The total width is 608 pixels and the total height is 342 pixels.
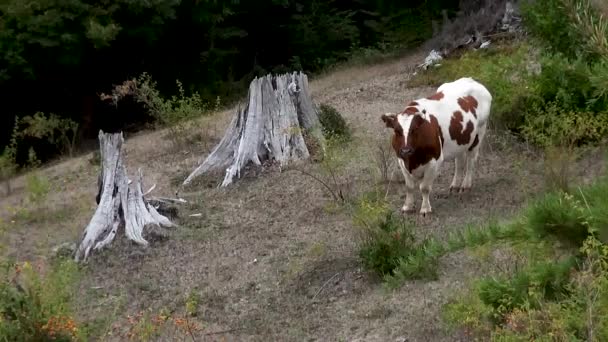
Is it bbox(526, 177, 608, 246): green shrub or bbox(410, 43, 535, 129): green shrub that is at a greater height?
bbox(526, 177, 608, 246): green shrub

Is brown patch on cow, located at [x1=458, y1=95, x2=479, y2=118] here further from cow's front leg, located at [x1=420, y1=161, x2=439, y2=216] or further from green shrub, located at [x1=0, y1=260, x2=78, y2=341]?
green shrub, located at [x1=0, y1=260, x2=78, y2=341]

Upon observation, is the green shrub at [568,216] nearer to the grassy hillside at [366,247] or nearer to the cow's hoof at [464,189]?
the grassy hillside at [366,247]

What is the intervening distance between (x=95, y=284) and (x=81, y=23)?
14950mm

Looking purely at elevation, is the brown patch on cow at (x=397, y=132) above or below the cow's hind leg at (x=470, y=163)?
above

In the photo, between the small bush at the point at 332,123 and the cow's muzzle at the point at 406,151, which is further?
the small bush at the point at 332,123

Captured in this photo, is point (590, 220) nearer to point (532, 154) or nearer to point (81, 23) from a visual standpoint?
point (532, 154)

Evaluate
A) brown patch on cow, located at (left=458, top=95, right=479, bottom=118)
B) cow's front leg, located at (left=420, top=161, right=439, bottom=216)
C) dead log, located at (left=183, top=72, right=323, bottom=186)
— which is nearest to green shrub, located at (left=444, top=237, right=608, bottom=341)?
cow's front leg, located at (left=420, top=161, right=439, bottom=216)

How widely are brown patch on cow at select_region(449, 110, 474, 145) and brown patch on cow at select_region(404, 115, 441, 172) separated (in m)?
0.31

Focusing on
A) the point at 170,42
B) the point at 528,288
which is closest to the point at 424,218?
the point at 528,288

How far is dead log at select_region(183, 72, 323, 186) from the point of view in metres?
12.9

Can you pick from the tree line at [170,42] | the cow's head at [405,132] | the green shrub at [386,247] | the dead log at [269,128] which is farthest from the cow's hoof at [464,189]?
the tree line at [170,42]

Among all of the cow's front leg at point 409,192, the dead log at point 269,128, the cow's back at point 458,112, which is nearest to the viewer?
the cow's front leg at point 409,192

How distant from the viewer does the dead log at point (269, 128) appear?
12891 millimetres

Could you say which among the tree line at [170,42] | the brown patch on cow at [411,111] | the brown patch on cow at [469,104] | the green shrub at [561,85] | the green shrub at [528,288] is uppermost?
the green shrub at [528,288]
